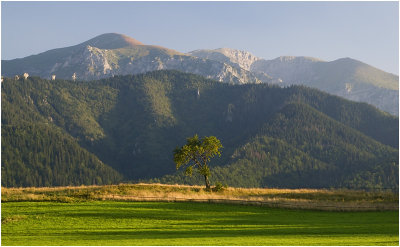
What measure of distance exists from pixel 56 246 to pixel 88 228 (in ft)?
29.9

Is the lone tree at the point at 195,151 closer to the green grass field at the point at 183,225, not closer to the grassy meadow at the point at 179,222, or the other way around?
the grassy meadow at the point at 179,222

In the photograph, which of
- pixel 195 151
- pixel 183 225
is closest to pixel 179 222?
pixel 183 225

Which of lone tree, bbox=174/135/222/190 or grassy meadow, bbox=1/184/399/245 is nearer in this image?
grassy meadow, bbox=1/184/399/245

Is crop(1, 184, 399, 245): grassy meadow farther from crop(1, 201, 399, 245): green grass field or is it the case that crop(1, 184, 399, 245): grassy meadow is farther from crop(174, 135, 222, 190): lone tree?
crop(174, 135, 222, 190): lone tree

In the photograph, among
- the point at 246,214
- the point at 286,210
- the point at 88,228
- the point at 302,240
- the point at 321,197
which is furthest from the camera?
the point at 321,197

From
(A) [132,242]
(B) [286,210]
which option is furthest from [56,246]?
(B) [286,210]

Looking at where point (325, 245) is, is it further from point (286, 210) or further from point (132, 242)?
point (286, 210)

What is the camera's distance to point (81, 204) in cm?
5716

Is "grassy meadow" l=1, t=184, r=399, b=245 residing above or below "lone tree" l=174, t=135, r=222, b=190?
below

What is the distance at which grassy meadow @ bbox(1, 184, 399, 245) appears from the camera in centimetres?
3788

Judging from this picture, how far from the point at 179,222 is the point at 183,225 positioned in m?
2.00

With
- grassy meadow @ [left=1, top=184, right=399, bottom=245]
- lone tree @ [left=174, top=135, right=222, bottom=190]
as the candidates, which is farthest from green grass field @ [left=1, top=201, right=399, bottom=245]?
lone tree @ [left=174, top=135, right=222, bottom=190]

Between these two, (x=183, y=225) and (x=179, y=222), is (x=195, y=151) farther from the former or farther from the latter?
(x=183, y=225)

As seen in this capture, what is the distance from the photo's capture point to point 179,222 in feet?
159
